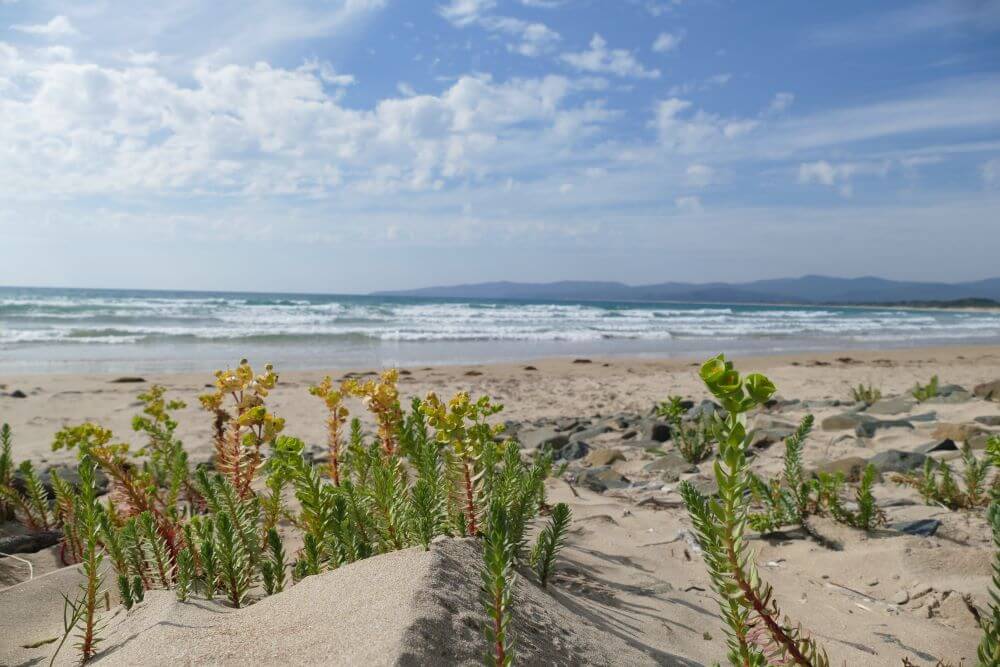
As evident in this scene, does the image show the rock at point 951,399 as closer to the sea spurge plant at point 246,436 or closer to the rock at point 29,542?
the sea spurge plant at point 246,436

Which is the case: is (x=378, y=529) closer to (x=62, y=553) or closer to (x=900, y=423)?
(x=62, y=553)

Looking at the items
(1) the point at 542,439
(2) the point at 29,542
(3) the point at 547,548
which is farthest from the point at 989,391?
(2) the point at 29,542

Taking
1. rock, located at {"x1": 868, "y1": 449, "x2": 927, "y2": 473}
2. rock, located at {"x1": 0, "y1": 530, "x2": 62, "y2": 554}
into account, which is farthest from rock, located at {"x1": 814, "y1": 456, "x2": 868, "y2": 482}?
rock, located at {"x1": 0, "y1": 530, "x2": 62, "y2": 554}

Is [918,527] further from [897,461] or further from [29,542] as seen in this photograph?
[29,542]

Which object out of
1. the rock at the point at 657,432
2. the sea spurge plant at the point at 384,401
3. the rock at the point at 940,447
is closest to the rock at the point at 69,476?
the sea spurge plant at the point at 384,401

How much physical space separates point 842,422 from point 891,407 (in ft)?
5.12

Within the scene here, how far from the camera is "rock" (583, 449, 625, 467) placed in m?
6.05

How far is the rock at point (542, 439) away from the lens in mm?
6902

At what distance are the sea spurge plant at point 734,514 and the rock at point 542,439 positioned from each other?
5448mm

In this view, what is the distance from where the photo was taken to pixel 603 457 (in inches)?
241

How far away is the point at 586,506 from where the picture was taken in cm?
431

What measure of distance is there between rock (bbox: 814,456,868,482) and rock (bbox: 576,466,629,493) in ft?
4.99

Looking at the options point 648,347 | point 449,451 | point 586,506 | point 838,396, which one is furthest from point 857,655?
point 648,347

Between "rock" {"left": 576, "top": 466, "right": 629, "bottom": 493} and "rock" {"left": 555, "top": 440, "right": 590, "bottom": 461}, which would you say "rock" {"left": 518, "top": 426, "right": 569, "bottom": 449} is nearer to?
"rock" {"left": 555, "top": 440, "right": 590, "bottom": 461}
